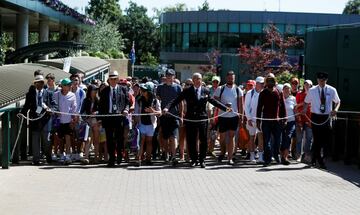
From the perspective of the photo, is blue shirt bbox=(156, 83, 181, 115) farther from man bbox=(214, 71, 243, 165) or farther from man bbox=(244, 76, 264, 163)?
man bbox=(244, 76, 264, 163)

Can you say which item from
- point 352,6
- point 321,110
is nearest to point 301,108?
point 321,110

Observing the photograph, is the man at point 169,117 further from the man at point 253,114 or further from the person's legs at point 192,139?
the man at point 253,114

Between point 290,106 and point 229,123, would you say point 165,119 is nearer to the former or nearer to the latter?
point 229,123

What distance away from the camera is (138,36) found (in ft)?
391

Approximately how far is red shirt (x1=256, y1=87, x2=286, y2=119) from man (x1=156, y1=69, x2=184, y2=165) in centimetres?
165

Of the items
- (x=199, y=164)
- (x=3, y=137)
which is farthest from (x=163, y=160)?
(x=3, y=137)

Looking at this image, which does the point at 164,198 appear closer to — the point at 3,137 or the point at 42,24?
the point at 3,137

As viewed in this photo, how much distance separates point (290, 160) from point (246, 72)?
80.7ft

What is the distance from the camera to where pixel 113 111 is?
43.9 ft

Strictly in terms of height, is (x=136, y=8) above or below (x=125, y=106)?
above

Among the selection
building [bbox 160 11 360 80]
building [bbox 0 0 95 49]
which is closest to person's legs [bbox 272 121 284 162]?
building [bbox 0 0 95 49]

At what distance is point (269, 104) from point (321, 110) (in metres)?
1.04

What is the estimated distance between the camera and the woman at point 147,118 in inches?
537

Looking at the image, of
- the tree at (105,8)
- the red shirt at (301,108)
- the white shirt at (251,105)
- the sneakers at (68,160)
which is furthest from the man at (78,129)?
the tree at (105,8)
